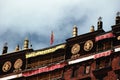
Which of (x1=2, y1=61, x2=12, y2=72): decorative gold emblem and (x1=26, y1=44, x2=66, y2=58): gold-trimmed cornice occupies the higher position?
(x1=26, y1=44, x2=66, y2=58): gold-trimmed cornice

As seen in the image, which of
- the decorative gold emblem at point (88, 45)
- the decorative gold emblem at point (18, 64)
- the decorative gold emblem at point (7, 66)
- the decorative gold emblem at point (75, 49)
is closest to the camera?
the decorative gold emblem at point (88, 45)

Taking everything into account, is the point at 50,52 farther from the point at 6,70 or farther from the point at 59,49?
the point at 6,70

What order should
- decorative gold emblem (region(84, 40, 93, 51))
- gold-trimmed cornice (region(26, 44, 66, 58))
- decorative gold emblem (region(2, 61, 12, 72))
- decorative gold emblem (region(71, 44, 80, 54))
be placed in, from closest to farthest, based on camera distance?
decorative gold emblem (region(84, 40, 93, 51)) < decorative gold emblem (region(71, 44, 80, 54)) < gold-trimmed cornice (region(26, 44, 66, 58)) < decorative gold emblem (region(2, 61, 12, 72))

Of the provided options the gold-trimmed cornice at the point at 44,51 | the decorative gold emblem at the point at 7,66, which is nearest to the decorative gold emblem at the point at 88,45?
the gold-trimmed cornice at the point at 44,51

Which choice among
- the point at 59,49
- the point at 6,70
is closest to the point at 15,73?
the point at 6,70

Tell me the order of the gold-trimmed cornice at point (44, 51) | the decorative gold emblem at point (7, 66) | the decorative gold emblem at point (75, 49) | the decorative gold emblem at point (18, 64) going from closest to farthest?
the decorative gold emblem at point (75, 49) < the gold-trimmed cornice at point (44, 51) < the decorative gold emblem at point (18, 64) < the decorative gold emblem at point (7, 66)

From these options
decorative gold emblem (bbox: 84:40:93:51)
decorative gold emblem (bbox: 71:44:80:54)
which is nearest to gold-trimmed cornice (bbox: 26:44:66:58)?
decorative gold emblem (bbox: 71:44:80:54)

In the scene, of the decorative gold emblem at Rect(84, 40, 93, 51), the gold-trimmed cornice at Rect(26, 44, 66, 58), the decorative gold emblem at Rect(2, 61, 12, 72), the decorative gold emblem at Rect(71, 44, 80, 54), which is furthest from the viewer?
the decorative gold emblem at Rect(2, 61, 12, 72)

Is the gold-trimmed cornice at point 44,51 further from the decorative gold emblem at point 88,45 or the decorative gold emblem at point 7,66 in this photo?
the decorative gold emblem at point 88,45

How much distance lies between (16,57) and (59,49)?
9047 millimetres

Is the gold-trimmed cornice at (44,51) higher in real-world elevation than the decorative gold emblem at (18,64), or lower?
higher

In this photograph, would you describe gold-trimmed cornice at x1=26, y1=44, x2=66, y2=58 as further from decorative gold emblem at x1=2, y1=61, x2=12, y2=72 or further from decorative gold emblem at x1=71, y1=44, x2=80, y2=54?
decorative gold emblem at x1=2, y1=61, x2=12, y2=72

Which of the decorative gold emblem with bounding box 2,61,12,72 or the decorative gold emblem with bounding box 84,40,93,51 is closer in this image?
→ the decorative gold emblem with bounding box 84,40,93,51

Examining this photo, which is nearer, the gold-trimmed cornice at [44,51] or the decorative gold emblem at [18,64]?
the gold-trimmed cornice at [44,51]
